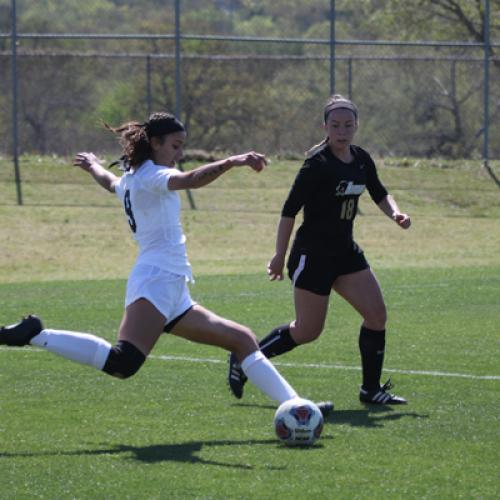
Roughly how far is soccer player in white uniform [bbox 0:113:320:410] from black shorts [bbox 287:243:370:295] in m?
0.97

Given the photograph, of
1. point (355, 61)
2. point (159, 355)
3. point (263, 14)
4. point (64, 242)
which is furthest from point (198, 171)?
point (263, 14)

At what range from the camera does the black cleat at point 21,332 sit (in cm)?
678

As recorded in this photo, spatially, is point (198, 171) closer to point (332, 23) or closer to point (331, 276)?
point (331, 276)

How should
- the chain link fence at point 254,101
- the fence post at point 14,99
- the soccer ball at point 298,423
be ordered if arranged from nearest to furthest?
the soccer ball at point 298,423, the fence post at point 14,99, the chain link fence at point 254,101

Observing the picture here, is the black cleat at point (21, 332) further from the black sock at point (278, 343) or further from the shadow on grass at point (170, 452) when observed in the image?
the black sock at point (278, 343)

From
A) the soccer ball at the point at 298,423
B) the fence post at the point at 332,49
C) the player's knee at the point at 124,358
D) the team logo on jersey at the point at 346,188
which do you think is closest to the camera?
the soccer ball at the point at 298,423

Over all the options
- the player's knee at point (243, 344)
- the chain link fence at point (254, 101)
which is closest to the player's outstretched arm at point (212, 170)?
the player's knee at point (243, 344)

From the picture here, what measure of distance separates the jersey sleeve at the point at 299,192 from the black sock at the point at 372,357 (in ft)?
3.11

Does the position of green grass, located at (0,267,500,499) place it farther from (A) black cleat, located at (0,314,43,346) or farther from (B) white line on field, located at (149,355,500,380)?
(A) black cleat, located at (0,314,43,346)

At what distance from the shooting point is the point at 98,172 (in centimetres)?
791

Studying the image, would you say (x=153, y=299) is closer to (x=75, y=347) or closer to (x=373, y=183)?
(x=75, y=347)

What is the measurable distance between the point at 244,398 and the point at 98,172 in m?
1.75

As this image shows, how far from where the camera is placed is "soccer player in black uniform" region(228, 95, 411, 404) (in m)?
7.91

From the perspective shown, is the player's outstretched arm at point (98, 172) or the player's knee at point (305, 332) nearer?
the player's outstretched arm at point (98, 172)
